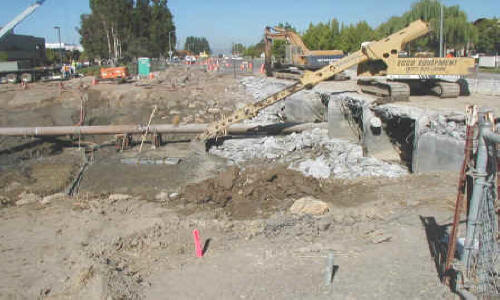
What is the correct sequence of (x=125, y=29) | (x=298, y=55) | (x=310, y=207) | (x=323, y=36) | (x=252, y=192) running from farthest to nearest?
(x=125, y=29), (x=323, y=36), (x=298, y=55), (x=252, y=192), (x=310, y=207)

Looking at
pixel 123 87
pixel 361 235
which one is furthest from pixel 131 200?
pixel 123 87

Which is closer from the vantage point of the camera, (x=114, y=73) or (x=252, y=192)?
(x=252, y=192)

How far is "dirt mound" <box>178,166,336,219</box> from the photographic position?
920 cm

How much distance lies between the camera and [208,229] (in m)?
7.84

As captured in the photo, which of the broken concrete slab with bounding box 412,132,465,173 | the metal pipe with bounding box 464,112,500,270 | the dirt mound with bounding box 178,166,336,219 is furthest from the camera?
the broken concrete slab with bounding box 412,132,465,173

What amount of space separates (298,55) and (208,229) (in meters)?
21.7

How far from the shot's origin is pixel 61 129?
15.2 metres

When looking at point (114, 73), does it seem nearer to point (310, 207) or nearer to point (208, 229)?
point (208, 229)

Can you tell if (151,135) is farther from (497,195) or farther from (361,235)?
(497,195)

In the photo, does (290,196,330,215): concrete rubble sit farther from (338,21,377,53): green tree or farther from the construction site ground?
(338,21,377,53): green tree

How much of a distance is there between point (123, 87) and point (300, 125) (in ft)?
57.8

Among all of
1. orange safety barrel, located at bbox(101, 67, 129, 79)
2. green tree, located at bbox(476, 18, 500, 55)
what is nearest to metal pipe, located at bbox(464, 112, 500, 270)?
orange safety barrel, located at bbox(101, 67, 129, 79)

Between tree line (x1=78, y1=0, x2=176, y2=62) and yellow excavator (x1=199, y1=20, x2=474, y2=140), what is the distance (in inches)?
1898

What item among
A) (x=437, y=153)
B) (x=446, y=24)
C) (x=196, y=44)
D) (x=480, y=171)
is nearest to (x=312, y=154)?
(x=437, y=153)
